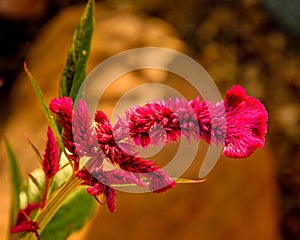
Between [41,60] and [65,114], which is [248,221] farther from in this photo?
[65,114]

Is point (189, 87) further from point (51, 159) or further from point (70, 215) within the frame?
point (51, 159)

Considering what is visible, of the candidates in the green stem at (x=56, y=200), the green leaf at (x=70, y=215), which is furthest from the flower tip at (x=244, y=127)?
the green leaf at (x=70, y=215)

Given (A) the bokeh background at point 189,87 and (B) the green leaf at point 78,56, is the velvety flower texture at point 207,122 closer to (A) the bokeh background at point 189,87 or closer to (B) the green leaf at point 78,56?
(B) the green leaf at point 78,56

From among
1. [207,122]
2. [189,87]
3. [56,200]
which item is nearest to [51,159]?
[56,200]

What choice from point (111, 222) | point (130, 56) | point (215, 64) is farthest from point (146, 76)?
point (215, 64)

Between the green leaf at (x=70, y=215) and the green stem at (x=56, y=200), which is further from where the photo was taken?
the green leaf at (x=70, y=215)

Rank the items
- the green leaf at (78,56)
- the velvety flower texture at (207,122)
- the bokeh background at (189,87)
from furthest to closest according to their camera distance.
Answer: the bokeh background at (189,87), the green leaf at (78,56), the velvety flower texture at (207,122)
